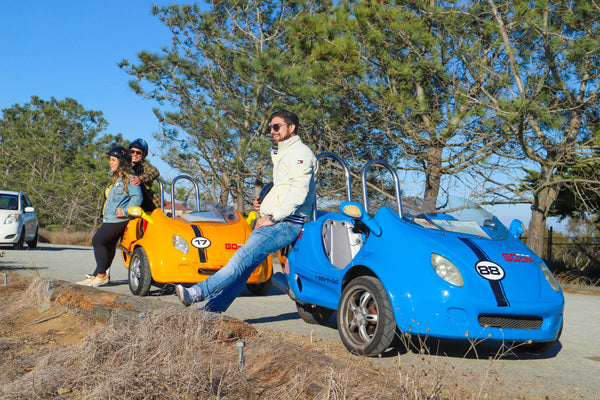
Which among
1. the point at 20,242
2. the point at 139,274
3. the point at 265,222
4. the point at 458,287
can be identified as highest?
the point at 265,222

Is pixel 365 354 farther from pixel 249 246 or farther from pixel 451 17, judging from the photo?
pixel 451 17

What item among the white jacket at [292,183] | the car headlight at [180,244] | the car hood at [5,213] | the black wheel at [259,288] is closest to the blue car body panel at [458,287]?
the white jacket at [292,183]

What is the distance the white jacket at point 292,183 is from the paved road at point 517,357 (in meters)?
1.03

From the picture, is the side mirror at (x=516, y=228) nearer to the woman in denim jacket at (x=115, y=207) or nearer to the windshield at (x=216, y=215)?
the windshield at (x=216, y=215)

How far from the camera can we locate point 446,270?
4.48 meters

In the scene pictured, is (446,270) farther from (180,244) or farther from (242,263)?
(180,244)

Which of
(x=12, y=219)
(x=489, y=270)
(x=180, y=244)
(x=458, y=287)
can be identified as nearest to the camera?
(x=458, y=287)

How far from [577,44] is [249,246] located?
8.60 m

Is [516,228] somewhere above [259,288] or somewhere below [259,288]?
above

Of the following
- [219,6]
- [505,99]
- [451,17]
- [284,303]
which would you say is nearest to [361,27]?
[451,17]

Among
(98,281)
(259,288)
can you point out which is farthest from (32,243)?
(259,288)

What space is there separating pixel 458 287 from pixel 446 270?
0.51ft

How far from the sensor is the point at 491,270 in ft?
14.8

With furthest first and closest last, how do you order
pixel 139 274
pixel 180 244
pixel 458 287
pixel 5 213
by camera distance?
pixel 5 213 < pixel 139 274 < pixel 180 244 < pixel 458 287
